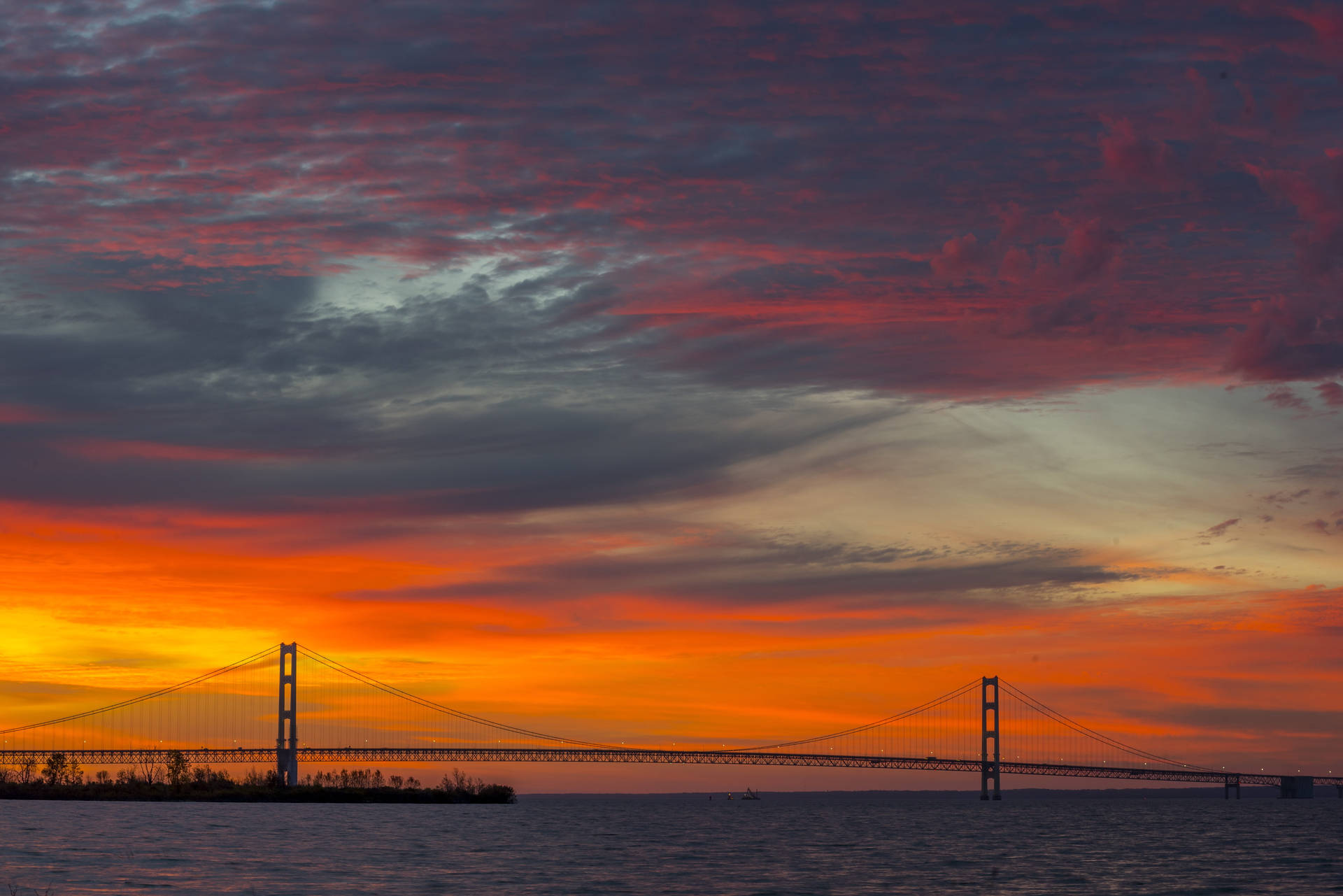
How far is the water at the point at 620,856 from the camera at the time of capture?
2311 inches

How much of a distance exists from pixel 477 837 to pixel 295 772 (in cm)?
7021

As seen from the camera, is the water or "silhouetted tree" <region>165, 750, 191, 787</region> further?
"silhouetted tree" <region>165, 750, 191, 787</region>

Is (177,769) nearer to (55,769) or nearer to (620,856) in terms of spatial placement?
(55,769)

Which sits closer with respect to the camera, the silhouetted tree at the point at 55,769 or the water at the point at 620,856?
the water at the point at 620,856

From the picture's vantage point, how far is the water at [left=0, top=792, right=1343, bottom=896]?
2311 inches

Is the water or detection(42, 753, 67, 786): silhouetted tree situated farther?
detection(42, 753, 67, 786): silhouetted tree

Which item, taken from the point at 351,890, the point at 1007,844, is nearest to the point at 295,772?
the point at 1007,844

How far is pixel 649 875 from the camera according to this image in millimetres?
66250

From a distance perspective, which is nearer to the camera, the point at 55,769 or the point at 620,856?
the point at 620,856

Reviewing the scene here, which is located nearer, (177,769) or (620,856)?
(620,856)

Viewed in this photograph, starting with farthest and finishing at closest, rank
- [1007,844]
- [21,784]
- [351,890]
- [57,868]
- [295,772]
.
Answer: [21,784]
[295,772]
[1007,844]
[57,868]
[351,890]

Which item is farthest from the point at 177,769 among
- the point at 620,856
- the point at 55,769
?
the point at 620,856

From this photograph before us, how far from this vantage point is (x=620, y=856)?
82.6m

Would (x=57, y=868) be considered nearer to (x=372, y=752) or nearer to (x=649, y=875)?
(x=649, y=875)
